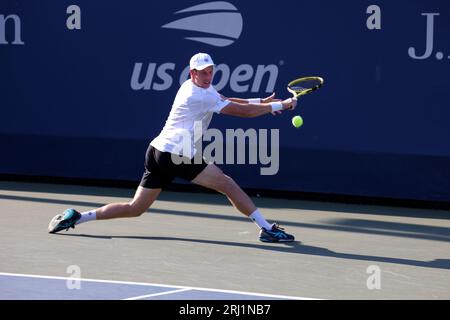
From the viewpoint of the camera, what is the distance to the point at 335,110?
12.4 metres

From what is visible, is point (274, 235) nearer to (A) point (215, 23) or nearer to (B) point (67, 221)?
(B) point (67, 221)

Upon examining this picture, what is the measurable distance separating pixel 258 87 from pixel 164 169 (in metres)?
3.49

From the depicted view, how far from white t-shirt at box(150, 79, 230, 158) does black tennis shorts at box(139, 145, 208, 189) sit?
2.7 inches

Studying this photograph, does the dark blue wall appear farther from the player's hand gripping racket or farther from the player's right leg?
the player's right leg

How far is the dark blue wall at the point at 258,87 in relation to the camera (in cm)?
1206

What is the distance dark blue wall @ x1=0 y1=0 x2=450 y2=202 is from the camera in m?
12.1

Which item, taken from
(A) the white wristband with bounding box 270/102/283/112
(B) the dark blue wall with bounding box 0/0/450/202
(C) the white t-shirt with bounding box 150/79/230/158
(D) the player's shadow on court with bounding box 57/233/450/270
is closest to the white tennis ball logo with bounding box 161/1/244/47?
(B) the dark blue wall with bounding box 0/0/450/202

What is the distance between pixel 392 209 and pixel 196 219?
2468 mm

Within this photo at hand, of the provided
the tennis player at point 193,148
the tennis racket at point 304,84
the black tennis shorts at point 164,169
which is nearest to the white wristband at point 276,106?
the tennis player at point 193,148

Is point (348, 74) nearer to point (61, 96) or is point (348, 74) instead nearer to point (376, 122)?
point (376, 122)

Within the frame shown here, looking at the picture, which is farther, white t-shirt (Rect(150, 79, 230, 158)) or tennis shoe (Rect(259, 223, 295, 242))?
tennis shoe (Rect(259, 223, 295, 242))

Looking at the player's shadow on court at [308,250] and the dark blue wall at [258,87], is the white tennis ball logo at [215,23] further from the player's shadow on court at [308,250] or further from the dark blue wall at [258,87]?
the player's shadow on court at [308,250]

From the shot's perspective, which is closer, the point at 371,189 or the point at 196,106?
the point at 196,106
